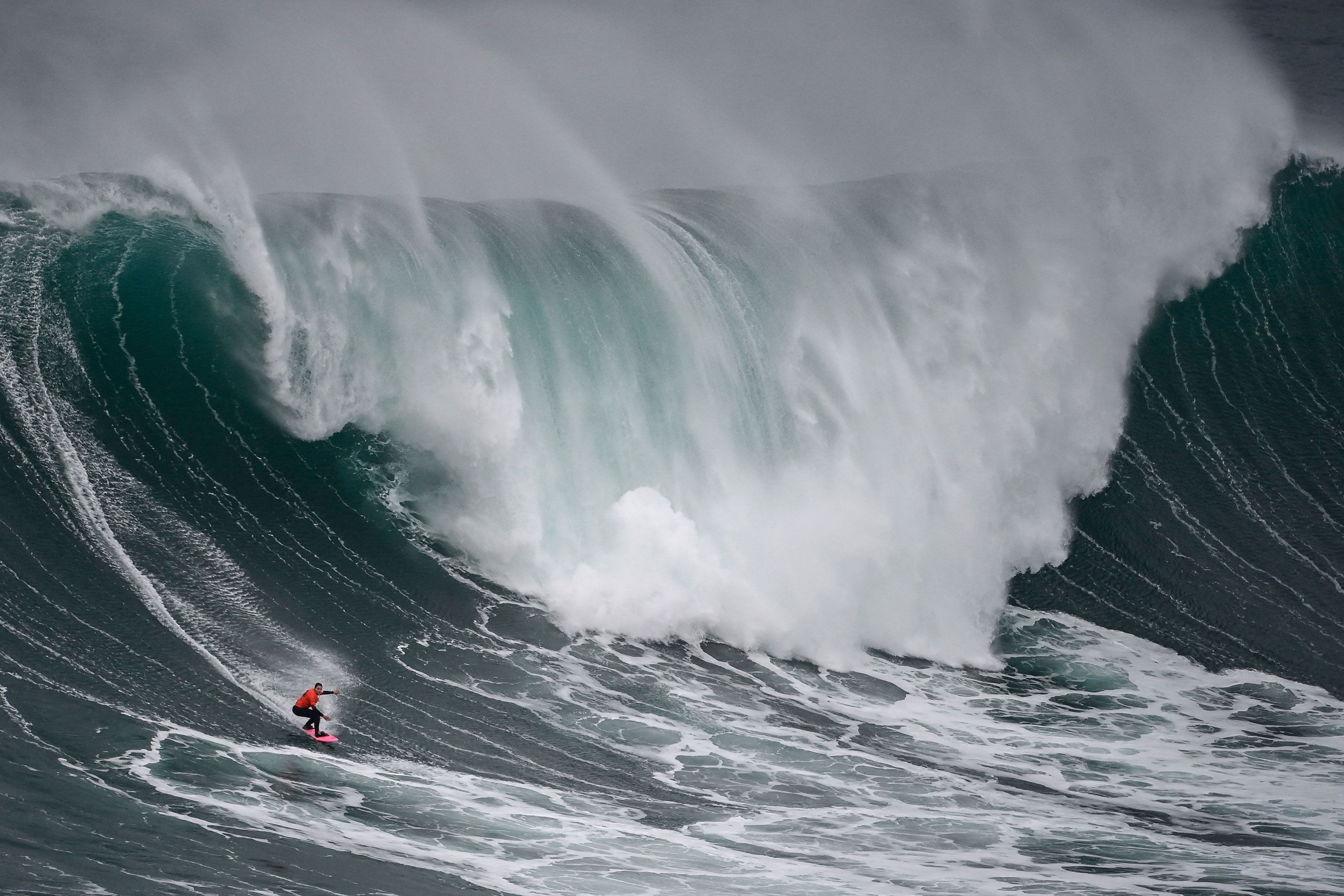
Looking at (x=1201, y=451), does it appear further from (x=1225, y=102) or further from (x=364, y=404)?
(x=364, y=404)

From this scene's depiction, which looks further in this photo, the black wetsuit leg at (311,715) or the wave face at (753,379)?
the wave face at (753,379)

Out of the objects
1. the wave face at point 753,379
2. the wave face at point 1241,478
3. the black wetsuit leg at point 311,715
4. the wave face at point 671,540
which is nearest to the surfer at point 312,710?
the black wetsuit leg at point 311,715

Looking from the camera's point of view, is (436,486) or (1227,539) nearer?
(436,486)

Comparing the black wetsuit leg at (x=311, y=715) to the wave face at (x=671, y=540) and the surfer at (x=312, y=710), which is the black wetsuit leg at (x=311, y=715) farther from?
the wave face at (x=671, y=540)

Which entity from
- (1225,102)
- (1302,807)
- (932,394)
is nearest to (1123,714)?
(1302,807)

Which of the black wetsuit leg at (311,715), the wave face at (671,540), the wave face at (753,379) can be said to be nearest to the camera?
the wave face at (671,540)

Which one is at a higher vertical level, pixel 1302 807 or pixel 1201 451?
pixel 1201 451
